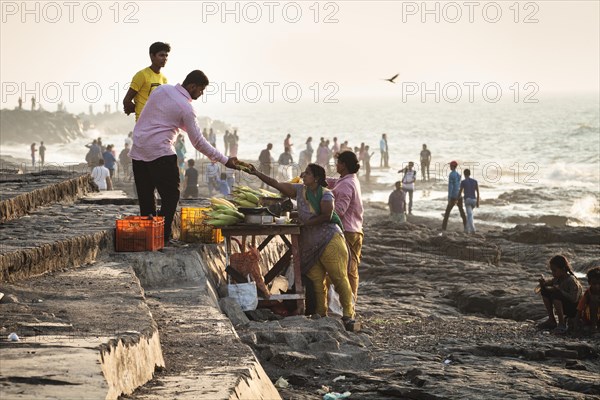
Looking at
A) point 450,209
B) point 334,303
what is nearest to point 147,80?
point 334,303

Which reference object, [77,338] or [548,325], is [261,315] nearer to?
[548,325]

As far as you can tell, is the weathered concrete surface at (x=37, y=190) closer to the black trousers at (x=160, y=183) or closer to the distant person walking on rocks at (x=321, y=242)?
the black trousers at (x=160, y=183)

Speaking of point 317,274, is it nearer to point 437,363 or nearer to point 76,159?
point 437,363

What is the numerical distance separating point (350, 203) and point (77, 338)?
511 cm

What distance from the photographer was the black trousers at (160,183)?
1055 cm

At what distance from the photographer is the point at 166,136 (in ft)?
34.4

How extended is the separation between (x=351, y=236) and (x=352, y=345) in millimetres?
1680

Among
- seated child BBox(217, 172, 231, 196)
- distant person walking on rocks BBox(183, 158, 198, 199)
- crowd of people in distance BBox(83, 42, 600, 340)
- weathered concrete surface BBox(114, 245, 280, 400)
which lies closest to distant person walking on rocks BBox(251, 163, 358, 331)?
crowd of people in distance BBox(83, 42, 600, 340)

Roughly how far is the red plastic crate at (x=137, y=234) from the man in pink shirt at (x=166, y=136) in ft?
1.58

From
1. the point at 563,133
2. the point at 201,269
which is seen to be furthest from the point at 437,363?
the point at 563,133

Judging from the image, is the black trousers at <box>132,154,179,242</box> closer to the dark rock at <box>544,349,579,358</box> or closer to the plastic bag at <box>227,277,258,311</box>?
the plastic bag at <box>227,277,258,311</box>

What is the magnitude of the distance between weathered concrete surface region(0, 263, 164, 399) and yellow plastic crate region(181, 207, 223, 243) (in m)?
2.07

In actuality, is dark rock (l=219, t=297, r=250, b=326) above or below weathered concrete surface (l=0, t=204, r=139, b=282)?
below

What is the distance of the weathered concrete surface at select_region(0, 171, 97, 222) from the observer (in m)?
11.7
